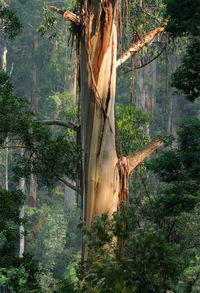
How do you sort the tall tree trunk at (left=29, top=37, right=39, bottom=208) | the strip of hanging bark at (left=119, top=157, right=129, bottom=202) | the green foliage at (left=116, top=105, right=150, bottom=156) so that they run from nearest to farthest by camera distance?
the strip of hanging bark at (left=119, top=157, right=129, bottom=202)
the green foliage at (left=116, top=105, right=150, bottom=156)
the tall tree trunk at (left=29, top=37, right=39, bottom=208)

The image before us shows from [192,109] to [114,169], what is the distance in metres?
28.2

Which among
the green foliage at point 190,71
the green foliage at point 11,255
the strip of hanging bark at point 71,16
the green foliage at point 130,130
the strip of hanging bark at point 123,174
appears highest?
the strip of hanging bark at point 71,16

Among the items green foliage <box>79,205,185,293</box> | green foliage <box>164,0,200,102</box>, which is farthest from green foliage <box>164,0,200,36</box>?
green foliage <box>79,205,185,293</box>

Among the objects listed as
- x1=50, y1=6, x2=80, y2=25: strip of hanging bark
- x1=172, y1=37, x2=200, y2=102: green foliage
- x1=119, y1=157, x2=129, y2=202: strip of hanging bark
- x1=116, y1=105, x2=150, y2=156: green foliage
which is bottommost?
x1=119, y1=157, x2=129, y2=202: strip of hanging bark

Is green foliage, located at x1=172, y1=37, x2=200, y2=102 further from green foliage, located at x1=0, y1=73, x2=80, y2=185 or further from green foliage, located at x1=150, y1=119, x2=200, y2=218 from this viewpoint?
green foliage, located at x1=0, y1=73, x2=80, y2=185

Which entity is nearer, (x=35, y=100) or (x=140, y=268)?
(x=140, y=268)

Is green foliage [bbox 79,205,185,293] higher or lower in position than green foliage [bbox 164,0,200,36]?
lower

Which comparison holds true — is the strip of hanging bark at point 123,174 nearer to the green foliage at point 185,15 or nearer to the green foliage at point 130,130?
the green foliage at point 185,15

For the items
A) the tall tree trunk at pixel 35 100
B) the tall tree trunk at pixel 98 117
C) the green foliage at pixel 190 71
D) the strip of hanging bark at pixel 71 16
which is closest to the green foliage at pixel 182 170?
the green foliage at pixel 190 71

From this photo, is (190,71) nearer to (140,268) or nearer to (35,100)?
(140,268)

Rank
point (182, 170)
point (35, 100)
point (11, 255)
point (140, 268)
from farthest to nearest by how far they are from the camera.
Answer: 1. point (35, 100)
2. point (182, 170)
3. point (11, 255)
4. point (140, 268)

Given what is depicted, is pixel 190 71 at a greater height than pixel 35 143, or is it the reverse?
pixel 190 71

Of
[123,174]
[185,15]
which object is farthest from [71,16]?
[123,174]

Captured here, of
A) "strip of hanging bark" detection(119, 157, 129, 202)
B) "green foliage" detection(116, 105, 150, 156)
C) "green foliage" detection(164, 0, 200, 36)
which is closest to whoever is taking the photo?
"green foliage" detection(164, 0, 200, 36)
